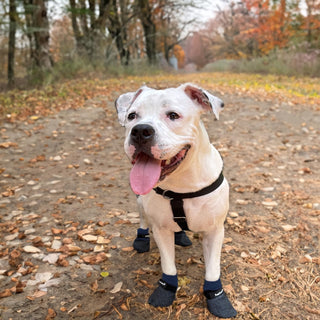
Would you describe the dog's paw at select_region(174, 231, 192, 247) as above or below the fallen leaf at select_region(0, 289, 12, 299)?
below

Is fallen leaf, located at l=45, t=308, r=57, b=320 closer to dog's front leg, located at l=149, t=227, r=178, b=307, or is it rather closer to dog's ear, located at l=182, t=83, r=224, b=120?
dog's front leg, located at l=149, t=227, r=178, b=307

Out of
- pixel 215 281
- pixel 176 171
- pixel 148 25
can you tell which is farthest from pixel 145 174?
pixel 148 25

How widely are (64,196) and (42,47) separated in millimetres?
8657

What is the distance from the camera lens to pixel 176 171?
2.18 m

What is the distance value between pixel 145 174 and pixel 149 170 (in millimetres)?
34

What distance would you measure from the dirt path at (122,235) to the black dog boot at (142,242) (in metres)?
0.06

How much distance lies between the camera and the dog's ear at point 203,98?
2195 millimetres

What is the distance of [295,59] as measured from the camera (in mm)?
17078

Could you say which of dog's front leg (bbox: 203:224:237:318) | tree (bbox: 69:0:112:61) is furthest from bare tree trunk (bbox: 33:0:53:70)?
dog's front leg (bbox: 203:224:237:318)

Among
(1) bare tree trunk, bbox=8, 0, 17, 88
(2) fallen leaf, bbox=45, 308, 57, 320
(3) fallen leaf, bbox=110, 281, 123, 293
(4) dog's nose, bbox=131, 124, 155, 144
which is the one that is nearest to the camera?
(4) dog's nose, bbox=131, 124, 155, 144

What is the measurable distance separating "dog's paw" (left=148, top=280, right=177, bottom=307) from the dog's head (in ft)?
2.91

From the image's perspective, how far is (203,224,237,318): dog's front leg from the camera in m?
2.39

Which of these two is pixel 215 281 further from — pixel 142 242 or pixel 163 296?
pixel 142 242

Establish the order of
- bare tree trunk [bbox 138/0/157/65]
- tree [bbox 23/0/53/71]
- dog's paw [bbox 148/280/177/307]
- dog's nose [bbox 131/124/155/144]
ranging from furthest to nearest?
1. bare tree trunk [bbox 138/0/157/65]
2. tree [bbox 23/0/53/71]
3. dog's paw [bbox 148/280/177/307]
4. dog's nose [bbox 131/124/155/144]
